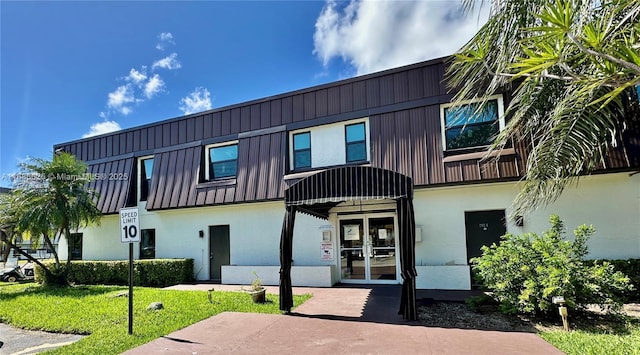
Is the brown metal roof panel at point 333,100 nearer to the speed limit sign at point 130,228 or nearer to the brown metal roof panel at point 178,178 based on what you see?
the brown metal roof panel at point 178,178

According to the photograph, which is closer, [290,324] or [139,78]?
[290,324]

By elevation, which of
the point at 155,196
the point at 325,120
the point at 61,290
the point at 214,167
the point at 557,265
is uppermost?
the point at 325,120

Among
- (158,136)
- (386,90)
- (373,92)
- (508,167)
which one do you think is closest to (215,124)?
(158,136)

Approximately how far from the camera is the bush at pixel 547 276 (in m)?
6.42

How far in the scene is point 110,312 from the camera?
8188 millimetres

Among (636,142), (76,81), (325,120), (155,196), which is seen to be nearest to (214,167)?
(155,196)

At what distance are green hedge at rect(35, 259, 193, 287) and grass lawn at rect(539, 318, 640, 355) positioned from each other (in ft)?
38.7

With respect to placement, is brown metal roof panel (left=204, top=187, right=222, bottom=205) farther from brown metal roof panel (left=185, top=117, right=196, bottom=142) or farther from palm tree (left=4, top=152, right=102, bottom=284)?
palm tree (left=4, top=152, right=102, bottom=284)

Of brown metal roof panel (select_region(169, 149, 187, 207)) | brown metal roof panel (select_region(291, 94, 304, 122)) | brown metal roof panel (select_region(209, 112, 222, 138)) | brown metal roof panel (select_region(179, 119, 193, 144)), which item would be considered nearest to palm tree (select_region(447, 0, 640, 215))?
brown metal roof panel (select_region(291, 94, 304, 122))

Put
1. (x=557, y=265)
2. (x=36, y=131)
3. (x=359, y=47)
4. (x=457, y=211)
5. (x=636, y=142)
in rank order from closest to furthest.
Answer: (x=557, y=265), (x=636, y=142), (x=457, y=211), (x=359, y=47), (x=36, y=131)

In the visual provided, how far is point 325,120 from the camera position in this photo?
40.2 ft

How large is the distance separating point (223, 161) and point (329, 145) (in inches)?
185

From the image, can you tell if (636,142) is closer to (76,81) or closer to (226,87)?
(226,87)

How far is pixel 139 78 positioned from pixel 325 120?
31.0ft
